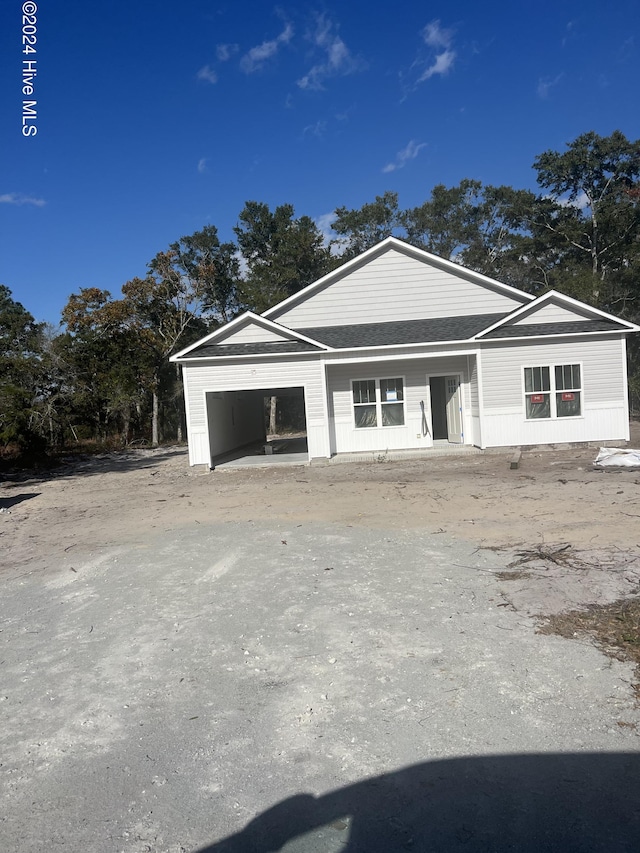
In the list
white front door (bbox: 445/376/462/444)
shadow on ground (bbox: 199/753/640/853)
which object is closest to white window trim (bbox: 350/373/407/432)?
white front door (bbox: 445/376/462/444)

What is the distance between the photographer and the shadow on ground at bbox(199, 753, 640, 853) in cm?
246

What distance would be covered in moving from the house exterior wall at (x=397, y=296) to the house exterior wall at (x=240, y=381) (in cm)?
343

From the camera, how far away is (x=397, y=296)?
63.4 ft

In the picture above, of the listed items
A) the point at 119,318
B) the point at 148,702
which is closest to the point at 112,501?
the point at 148,702

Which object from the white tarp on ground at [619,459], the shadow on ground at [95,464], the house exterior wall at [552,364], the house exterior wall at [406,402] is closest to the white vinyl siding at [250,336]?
the house exterior wall at [406,402]

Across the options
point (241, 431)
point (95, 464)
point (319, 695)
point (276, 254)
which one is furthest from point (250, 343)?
point (276, 254)

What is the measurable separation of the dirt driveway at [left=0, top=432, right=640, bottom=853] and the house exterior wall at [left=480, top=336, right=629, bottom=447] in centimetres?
838

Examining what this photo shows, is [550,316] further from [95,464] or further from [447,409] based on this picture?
[95,464]

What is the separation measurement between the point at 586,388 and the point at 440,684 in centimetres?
1450

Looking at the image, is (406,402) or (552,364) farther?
(406,402)

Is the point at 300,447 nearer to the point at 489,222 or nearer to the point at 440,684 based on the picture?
the point at 440,684

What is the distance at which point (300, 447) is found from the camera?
2289 centimetres

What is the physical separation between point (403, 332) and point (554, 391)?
460 centimetres

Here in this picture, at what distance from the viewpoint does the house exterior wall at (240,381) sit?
54.0ft
